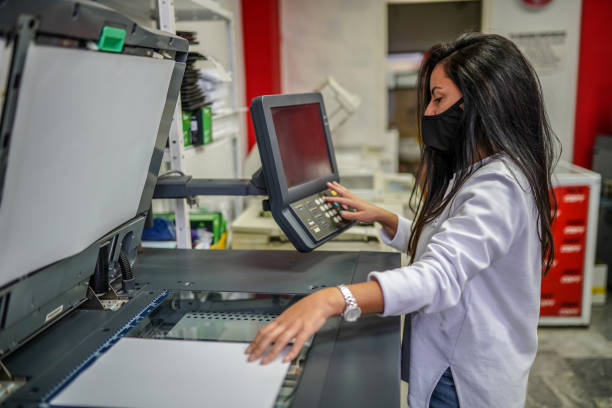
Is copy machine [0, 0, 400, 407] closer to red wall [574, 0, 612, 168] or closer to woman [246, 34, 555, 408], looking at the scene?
woman [246, 34, 555, 408]

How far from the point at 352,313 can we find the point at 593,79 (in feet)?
13.7

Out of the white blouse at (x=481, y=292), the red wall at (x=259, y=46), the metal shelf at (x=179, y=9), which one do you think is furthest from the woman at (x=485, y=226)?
the red wall at (x=259, y=46)

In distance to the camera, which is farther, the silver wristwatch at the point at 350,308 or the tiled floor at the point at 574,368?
the tiled floor at the point at 574,368

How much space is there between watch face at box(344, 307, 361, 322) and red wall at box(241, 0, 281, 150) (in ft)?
9.64

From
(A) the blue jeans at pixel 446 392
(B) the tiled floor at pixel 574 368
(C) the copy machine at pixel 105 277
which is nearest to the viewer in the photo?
(C) the copy machine at pixel 105 277

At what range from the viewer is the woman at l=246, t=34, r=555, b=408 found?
2.91ft

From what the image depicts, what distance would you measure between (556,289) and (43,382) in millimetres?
2800

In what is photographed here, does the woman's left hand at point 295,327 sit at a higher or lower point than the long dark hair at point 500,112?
lower

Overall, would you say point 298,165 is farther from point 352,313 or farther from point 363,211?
point 352,313

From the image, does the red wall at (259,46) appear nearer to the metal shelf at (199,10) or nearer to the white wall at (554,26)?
the metal shelf at (199,10)

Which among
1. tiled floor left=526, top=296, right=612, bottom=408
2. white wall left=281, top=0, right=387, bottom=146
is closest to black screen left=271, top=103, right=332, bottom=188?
tiled floor left=526, top=296, right=612, bottom=408

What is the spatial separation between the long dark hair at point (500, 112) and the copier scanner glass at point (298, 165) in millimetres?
292

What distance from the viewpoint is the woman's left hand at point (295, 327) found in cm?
75

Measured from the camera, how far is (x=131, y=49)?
0.79 m
